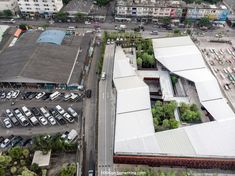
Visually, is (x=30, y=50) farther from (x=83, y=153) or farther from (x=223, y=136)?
(x=223, y=136)

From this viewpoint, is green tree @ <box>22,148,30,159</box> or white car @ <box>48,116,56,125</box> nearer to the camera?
green tree @ <box>22,148,30,159</box>

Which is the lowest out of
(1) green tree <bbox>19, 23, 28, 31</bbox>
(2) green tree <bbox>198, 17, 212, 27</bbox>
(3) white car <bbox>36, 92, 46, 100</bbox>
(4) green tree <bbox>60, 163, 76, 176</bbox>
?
(4) green tree <bbox>60, 163, 76, 176</bbox>

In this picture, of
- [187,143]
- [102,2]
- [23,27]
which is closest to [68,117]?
[187,143]

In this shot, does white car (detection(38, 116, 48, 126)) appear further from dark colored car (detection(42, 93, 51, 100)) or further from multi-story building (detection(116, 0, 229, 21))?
multi-story building (detection(116, 0, 229, 21))

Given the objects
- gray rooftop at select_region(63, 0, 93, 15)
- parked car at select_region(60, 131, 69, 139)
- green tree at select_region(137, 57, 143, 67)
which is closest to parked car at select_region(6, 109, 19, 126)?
parked car at select_region(60, 131, 69, 139)

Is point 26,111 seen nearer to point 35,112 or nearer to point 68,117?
point 35,112

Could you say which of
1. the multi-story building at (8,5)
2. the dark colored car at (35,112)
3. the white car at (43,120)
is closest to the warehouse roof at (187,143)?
the white car at (43,120)

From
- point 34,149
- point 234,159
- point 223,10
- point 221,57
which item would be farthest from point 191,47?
point 34,149
